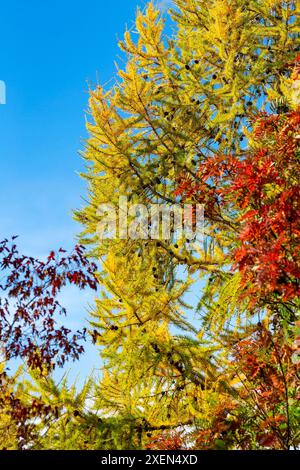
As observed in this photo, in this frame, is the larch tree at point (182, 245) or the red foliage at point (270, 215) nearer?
the red foliage at point (270, 215)

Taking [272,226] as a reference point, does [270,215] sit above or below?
above

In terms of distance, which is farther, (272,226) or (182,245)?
(182,245)

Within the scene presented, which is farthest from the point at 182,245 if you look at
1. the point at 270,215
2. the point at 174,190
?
the point at 270,215

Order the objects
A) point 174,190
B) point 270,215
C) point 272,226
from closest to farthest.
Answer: point 272,226 → point 270,215 → point 174,190

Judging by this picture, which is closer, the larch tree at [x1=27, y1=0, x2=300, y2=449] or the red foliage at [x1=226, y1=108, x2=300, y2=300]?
the red foliage at [x1=226, y1=108, x2=300, y2=300]

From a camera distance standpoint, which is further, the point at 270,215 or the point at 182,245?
the point at 182,245

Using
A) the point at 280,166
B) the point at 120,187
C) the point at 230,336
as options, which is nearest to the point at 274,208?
the point at 280,166

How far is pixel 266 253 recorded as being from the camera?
12.1 ft

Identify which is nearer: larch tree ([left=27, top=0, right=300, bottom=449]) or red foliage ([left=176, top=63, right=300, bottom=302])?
red foliage ([left=176, top=63, right=300, bottom=302])

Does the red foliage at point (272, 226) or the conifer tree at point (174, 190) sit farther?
the conifer tree at point (174, 190)

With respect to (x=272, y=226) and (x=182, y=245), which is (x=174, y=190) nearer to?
(x=182, y=245)

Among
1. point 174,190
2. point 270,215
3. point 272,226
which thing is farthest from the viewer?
point 174,190
